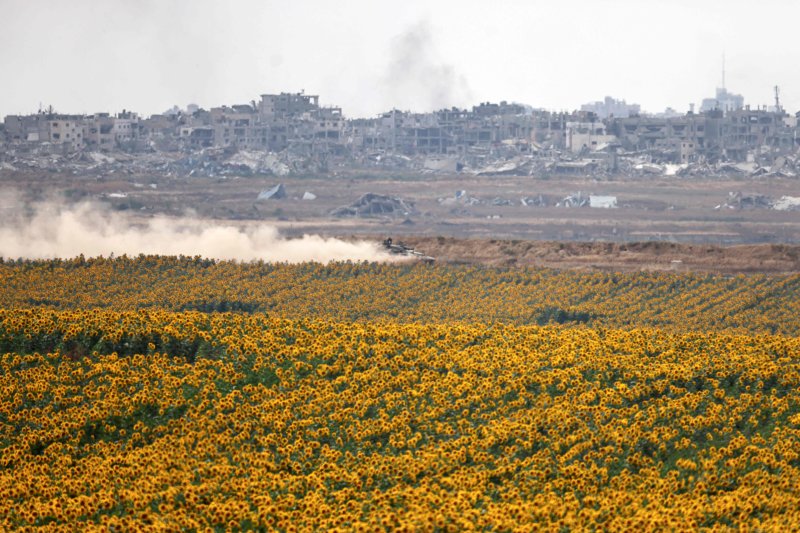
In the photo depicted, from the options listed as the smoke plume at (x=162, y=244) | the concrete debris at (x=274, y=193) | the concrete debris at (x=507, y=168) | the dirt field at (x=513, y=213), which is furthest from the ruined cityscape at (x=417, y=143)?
the smoke plume at (x=162, y=244)

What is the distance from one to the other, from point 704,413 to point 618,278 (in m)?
26.9

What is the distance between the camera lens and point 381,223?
110 meters

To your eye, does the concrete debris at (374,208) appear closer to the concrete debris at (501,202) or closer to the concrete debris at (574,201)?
the concrete debris at (501,202)

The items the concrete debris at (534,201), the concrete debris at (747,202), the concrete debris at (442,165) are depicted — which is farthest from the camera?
the concrete debris at (442,165)

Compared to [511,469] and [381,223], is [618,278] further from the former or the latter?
[381,223]

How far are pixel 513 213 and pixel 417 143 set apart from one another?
252ft

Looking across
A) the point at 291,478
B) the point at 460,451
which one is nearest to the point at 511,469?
the point at 460,451

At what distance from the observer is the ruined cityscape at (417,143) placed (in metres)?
164

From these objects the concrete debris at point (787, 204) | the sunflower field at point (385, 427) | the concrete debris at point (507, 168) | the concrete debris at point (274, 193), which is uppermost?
the concrete debris at point (507, 168)

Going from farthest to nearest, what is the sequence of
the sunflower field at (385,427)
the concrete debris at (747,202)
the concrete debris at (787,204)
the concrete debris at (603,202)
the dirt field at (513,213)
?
the concrete debris at (603,202) → the concrete debris at (747,202) → the concrete debris at (787,204) → the dirt field at (513,213) → the sunflower field at (385,427)

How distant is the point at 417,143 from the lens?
641ft

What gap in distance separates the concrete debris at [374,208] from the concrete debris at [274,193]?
45.7ft

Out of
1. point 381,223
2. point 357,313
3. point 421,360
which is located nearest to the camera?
point 421,360

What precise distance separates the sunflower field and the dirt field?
33093 millimetres
